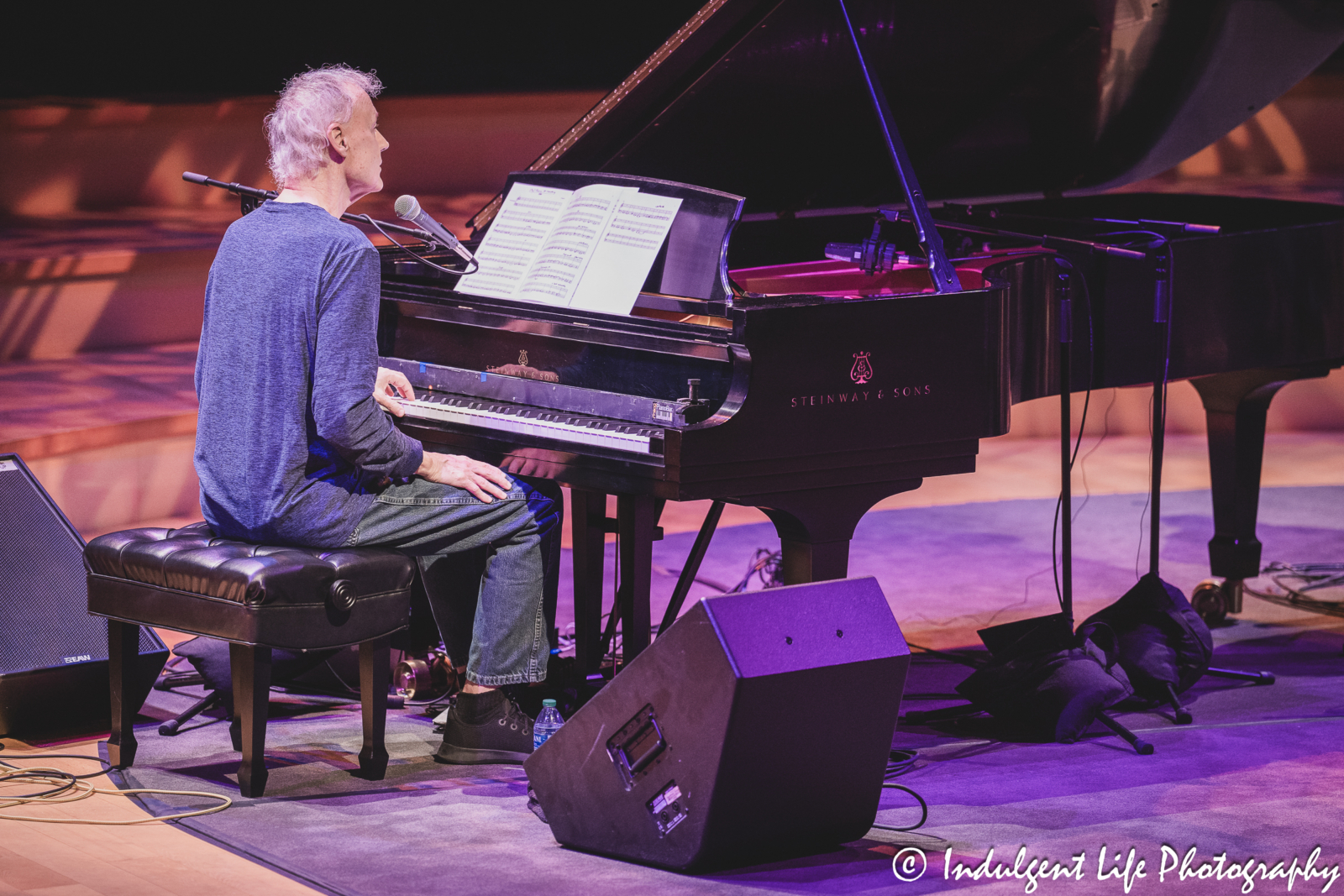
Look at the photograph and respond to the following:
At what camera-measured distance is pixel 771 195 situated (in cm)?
481

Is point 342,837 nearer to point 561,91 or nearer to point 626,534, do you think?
point 626,534

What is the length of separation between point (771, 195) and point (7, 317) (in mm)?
3890

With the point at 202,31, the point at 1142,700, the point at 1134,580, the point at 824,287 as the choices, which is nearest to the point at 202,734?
the point at 824,287

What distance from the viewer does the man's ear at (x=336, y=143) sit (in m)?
3.46

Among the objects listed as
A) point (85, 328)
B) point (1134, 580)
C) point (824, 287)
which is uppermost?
point (824, 287)

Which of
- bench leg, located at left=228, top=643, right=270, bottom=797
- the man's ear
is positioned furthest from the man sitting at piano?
bench leg, located at left=228, top=643, right=270, bottom=797

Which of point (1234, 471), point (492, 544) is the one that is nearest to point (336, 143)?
point (492, 544)

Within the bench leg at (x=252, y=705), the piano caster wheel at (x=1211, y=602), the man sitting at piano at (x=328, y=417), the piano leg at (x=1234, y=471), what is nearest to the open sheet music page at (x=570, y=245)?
the man sitting at piano at (x=328, y=417)

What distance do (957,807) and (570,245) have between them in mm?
1514

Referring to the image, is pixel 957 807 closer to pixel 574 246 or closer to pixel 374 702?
pixel 374 702

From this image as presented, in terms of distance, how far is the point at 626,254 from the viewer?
376 centimetres

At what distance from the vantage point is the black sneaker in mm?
3676

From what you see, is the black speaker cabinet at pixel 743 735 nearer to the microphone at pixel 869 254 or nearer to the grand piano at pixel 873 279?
the grand piano at pixel 873 279

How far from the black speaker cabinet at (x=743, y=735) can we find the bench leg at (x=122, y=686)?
1.06 meters
